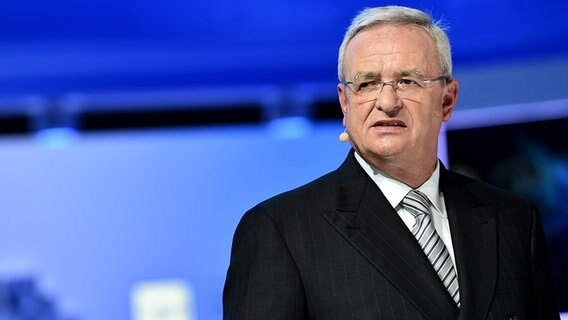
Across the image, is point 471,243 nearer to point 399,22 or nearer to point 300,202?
point 300,202

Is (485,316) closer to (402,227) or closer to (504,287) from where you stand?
(504,287)

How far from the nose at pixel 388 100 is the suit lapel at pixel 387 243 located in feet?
0.53

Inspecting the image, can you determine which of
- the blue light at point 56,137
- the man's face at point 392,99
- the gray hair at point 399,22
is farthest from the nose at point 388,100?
the blue light at point 56,137

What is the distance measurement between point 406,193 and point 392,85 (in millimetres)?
214

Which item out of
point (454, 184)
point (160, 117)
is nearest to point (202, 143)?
point (160, 117)

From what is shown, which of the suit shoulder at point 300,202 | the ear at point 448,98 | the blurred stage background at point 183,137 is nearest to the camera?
the suit shoulder at point 300,202

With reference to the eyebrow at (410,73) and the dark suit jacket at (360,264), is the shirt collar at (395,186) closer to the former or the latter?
the dark suit jacket at (360,264)

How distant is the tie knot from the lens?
6.27ft

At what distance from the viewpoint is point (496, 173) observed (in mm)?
4410

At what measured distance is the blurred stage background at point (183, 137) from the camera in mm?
4344

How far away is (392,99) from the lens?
6.04 ft

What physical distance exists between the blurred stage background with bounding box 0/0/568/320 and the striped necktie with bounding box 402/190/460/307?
A: 2.38 metres

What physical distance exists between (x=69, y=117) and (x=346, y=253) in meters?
3.08

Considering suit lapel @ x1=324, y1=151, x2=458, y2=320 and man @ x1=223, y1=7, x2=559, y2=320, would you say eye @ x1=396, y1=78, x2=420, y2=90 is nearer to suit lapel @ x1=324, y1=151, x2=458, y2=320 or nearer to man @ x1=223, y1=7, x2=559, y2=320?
man @ x1=223, y1=7, x2=559, y2=320
